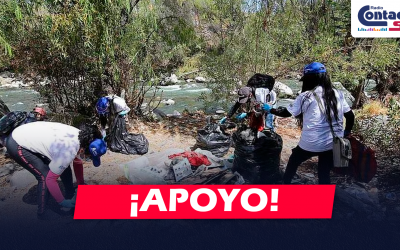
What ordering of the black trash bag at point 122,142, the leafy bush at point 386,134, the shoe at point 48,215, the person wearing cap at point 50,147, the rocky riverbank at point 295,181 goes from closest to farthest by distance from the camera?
the person wearing cap at point 50,147, the shoe at point 48,215, the rocky riverbank at point 295,181, the leafy bush at point 386,134, the black trash bag at point 122,142

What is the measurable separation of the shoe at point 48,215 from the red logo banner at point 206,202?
200mm

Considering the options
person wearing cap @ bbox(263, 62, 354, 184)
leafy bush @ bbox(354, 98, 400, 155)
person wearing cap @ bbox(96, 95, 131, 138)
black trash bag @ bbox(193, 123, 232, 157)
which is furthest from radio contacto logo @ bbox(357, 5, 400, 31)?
person wearing cap @ bbox(96, 95, 131, 138)

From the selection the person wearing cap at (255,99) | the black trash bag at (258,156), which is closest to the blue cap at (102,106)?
the person wearing cap at (255,99)

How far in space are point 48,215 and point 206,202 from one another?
161cm

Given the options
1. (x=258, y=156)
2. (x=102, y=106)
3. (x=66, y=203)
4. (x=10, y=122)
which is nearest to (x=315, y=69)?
(x=258, y=156)

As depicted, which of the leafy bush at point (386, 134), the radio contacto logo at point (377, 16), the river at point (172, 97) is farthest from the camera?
the river at point (172, 97)

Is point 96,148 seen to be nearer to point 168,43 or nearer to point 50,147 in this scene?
point 50,147

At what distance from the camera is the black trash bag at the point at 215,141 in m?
4.39

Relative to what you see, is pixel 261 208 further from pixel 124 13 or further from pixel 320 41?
pixel 124 13

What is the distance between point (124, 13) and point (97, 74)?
117 centimetres

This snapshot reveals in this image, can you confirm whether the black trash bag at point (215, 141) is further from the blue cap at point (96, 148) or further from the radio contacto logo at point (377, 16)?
the radio contacto logo at point (377, 16)

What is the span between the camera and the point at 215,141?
4.41m

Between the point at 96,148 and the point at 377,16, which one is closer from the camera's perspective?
the point at 96,148

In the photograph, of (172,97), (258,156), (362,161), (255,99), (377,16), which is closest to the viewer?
(362,161)
